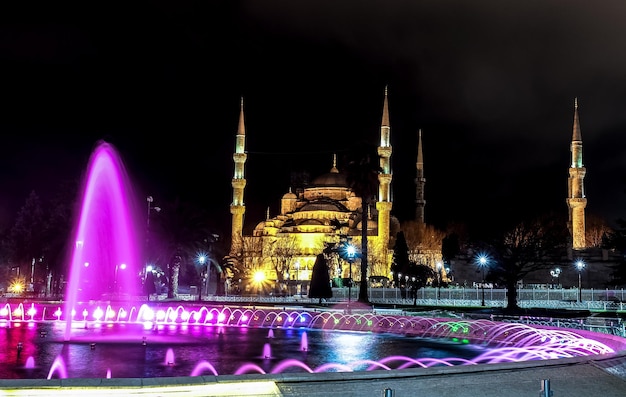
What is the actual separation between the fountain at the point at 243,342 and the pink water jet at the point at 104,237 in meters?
0.15

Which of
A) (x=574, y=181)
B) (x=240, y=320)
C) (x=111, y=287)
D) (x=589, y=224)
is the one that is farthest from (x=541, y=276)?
(x=240, y=320)

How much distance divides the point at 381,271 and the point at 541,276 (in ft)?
57.9

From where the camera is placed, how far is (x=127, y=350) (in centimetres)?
1639

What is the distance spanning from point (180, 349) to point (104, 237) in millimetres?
23526

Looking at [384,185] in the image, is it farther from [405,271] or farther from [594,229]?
[594,229]

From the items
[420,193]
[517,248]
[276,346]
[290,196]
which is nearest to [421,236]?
[420,193]

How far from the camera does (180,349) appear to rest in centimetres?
1672

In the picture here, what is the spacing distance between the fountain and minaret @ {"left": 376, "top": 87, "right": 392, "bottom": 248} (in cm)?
4617

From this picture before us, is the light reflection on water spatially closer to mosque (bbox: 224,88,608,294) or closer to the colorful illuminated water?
the colorful illuminated water

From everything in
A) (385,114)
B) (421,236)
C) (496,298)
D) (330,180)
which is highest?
(385,114)

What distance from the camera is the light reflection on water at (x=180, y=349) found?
13.1 meters

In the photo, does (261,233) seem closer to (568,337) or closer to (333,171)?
(333,171)

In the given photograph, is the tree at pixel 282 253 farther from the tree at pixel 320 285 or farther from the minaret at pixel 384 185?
the tree at pixel 320 285

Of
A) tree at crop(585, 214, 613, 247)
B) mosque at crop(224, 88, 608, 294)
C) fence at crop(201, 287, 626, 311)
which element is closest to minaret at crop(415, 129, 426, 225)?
mosque at crop(224, 88, 608, 294)
